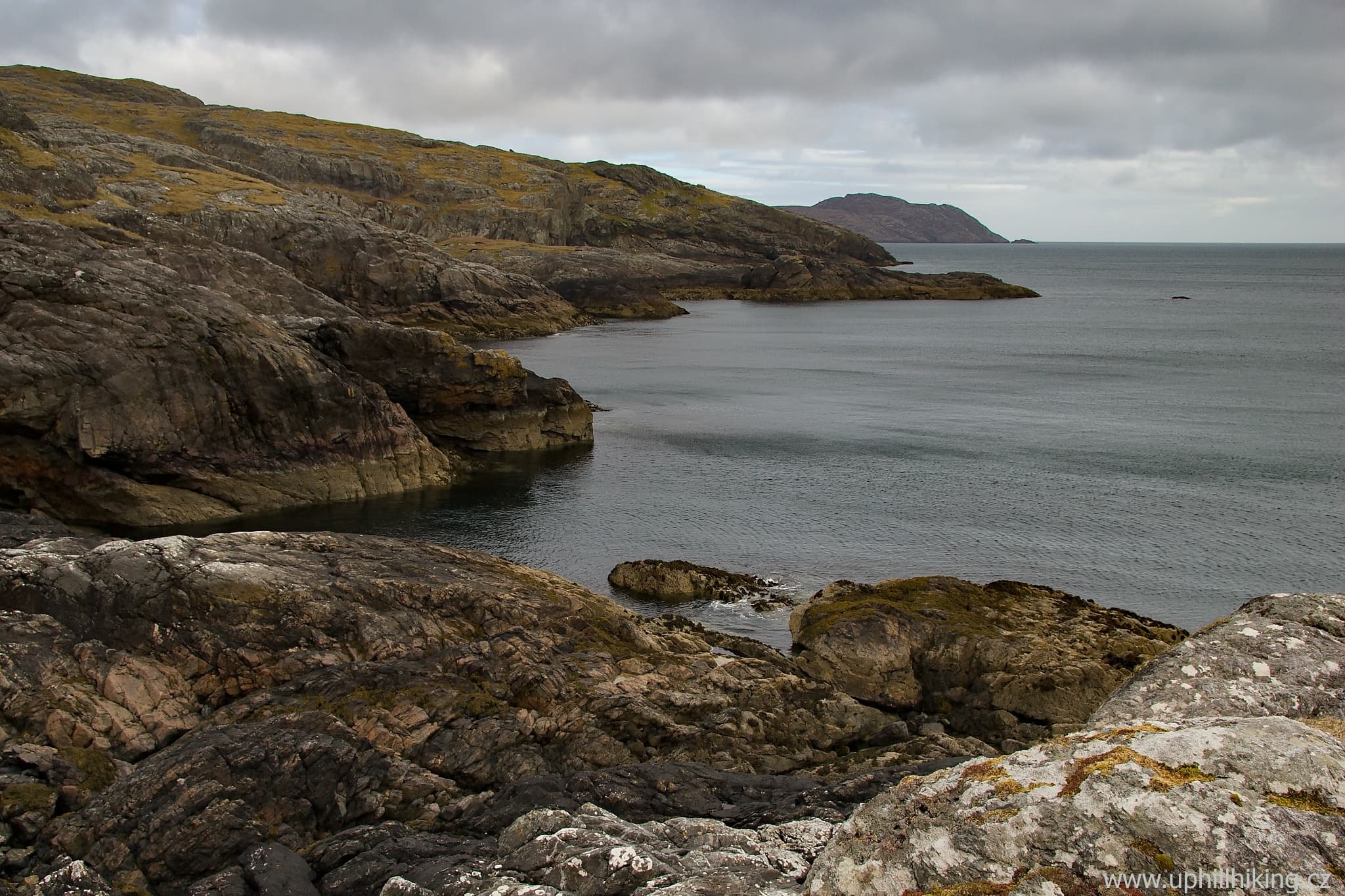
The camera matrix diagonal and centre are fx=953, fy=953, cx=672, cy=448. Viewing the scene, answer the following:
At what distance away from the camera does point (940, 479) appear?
5169 centimetres

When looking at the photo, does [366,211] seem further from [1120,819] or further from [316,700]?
[1120,819]

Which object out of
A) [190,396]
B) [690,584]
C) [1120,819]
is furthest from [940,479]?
[1120,819]

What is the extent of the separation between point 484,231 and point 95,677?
155 m

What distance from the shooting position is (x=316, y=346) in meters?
52.1

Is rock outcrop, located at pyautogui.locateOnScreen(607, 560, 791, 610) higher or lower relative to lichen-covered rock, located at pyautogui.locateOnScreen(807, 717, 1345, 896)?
lower

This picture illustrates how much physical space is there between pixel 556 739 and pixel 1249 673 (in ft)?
40.3

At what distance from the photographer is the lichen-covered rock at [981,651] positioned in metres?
24.3

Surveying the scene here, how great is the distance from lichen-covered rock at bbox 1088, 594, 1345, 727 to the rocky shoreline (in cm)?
4

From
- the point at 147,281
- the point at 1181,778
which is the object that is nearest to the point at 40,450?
the point at 147,281

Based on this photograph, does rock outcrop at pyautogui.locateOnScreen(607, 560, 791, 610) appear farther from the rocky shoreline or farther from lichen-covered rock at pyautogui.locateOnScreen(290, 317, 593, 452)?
lichen-covered rock at pyautogui.locateOnScreen(290, 317, 593, 452)

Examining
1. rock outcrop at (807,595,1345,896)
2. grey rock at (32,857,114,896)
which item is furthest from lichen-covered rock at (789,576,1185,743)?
grey rock at (32,857,114,896)

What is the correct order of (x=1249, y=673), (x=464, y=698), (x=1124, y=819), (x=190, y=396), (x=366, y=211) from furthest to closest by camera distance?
(x=366, y=211) < (x=190, y=396) < (x=464, y=698) < (x=1249, y=673) < (x=1124, y=819)

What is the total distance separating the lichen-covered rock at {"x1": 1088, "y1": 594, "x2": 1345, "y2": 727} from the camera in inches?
431

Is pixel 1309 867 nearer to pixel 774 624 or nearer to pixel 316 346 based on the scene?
pixel 774 624
